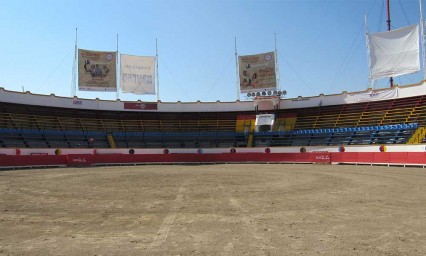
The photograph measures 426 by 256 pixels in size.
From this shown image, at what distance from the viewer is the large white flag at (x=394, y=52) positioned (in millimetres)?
37125

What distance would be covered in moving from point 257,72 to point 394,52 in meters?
18.1

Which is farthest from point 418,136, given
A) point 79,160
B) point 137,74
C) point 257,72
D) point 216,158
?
point 137,74

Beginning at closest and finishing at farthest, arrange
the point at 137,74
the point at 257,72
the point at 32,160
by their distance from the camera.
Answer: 1. the point at 32,160
2. the point at 137,74
3. the point at 257,72

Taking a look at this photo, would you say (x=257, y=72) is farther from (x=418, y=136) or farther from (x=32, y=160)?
(x=32, y=160)

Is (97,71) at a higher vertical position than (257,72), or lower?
lower

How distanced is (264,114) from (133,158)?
20.0 meters

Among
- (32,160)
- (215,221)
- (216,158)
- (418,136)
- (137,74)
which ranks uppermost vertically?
(137,74)

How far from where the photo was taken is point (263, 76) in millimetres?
47844

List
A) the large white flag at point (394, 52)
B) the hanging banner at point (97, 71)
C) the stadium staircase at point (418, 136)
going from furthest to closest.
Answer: the hanging banner at point (97, 71)
the large white flag at point (394, 52)
the stadium staircase at point (418, 136)

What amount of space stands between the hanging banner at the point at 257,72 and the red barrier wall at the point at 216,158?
13865mm

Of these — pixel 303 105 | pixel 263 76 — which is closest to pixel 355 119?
pixel 303 105

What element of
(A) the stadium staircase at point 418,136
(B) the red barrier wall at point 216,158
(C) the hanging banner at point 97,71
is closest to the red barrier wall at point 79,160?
(B) the red barrier wall at point 216,158

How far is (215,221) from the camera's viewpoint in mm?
8664

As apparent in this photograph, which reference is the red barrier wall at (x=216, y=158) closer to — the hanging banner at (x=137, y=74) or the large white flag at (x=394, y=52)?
the hanging banner at (x=137, y=74)
